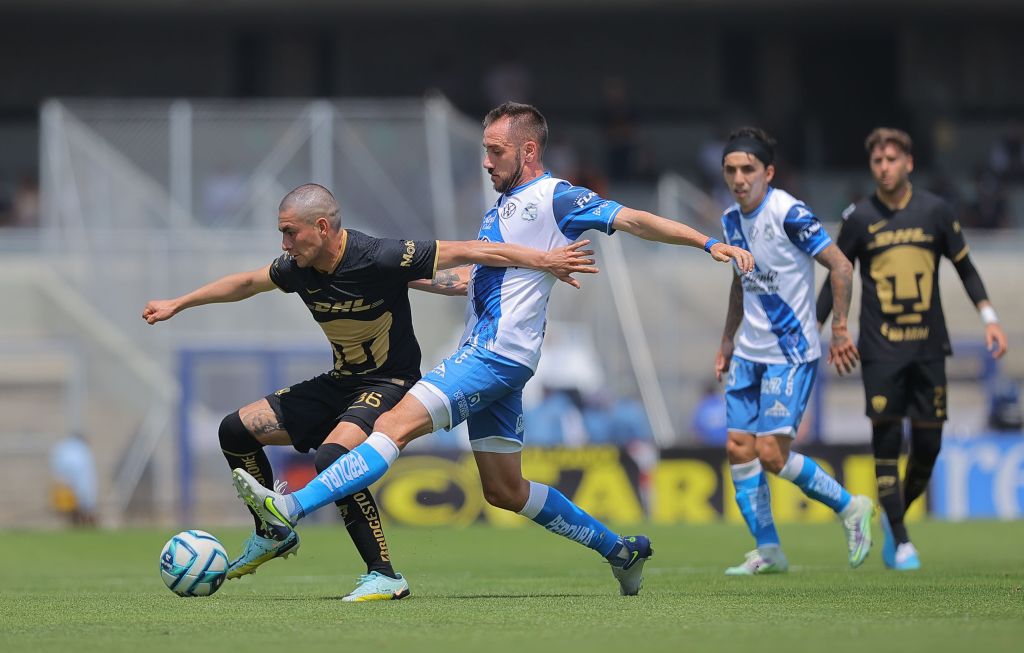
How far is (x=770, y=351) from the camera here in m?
9.61

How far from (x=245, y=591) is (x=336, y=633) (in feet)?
9.51

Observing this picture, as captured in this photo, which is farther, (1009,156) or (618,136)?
(1009,156)

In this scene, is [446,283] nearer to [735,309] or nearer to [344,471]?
[344,471]

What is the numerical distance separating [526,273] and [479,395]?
0.71 m

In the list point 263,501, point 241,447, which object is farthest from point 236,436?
point 263,501

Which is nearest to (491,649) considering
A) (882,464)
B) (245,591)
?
(245,591)

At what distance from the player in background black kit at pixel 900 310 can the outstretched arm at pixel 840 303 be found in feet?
2.83

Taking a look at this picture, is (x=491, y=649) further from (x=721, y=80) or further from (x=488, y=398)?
(x=721, y=80)

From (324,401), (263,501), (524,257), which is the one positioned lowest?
(263,501)

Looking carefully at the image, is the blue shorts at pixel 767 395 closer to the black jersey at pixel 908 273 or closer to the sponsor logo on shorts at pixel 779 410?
the sponsor logo on shorts at pixel 779 410

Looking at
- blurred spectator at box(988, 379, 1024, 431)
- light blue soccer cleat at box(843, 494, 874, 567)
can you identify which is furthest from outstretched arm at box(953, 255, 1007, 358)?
blurred spectator at box(988, 379, 1024, 431)

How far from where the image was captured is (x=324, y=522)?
1927 centimetres

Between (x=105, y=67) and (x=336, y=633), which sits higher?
(x=105, y=67)

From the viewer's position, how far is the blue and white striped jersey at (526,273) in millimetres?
7816
